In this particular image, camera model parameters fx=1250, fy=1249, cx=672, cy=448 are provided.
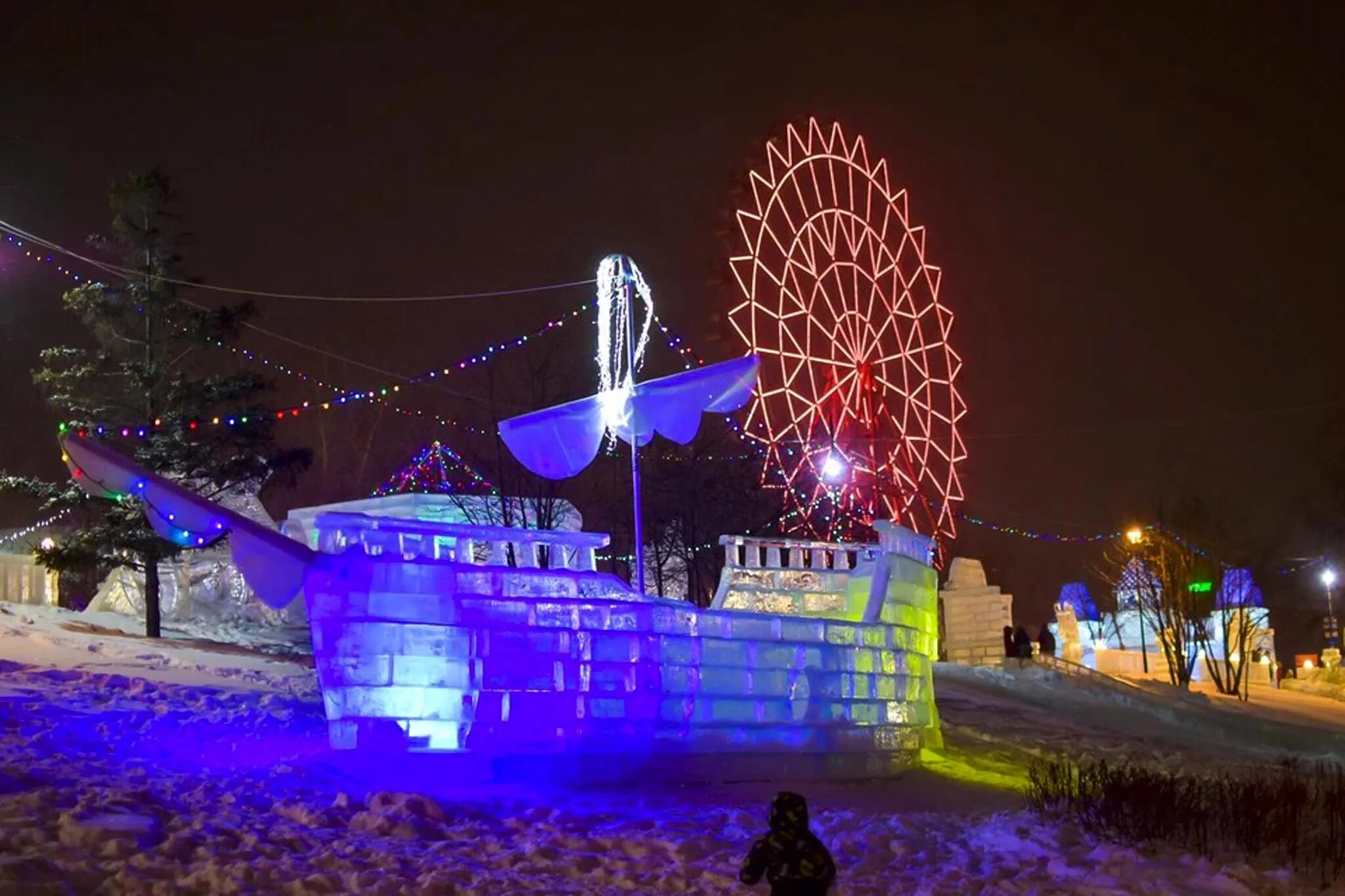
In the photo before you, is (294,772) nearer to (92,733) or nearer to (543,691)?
(92,733)

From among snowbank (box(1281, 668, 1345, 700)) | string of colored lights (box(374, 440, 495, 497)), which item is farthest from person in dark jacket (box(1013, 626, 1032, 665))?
snowbank (box(1281, 668, 1345, 700))

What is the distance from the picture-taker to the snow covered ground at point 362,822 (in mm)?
7422

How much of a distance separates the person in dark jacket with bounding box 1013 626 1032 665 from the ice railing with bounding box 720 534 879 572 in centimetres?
1162

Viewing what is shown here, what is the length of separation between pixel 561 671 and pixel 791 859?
5955 mm

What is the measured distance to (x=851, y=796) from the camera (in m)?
13.3

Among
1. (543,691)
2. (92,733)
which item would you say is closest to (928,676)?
(543,691)

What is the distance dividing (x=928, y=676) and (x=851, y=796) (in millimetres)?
4148

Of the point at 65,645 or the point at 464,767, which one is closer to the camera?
the point at 464,767

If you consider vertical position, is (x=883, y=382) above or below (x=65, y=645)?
above

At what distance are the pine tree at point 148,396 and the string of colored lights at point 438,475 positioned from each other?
688cm

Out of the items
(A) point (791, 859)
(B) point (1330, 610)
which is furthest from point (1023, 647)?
(B) point (1330, 610)

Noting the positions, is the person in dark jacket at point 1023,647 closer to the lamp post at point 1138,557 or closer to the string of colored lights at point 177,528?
the lamp post at point 1138,557

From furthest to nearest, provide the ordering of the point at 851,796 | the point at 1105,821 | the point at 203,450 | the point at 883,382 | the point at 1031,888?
the point at 883,382, the point at 203,450, the point at 851,796, the point at 1105,821, the point at 1031,888

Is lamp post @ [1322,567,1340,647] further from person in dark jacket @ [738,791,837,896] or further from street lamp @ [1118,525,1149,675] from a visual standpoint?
person in dark jacket @ [738,791,837,896]
